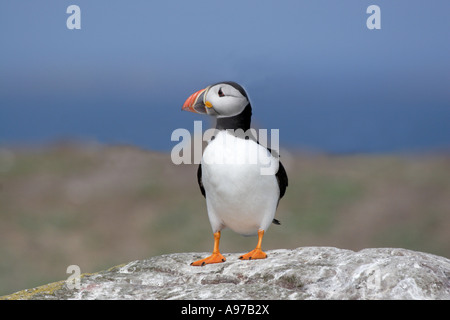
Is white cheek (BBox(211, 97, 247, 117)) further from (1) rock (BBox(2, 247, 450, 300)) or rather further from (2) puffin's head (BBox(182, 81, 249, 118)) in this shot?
(1) rock (BBox(2, 247, 450, 300))

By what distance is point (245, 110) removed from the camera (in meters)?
6.89

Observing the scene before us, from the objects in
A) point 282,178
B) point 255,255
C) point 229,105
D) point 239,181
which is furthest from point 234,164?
point 255,255

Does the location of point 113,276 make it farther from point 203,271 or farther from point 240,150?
point 240,150

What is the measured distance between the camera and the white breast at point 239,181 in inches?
267

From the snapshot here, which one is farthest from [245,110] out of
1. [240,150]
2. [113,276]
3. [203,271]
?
[113,276]

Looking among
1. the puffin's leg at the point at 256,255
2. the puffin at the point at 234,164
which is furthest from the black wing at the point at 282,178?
the puffin's leg at the point at 256,255

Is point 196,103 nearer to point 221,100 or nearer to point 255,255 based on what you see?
point 221,100

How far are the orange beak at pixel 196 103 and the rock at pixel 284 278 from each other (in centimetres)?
176

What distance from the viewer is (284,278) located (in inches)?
241

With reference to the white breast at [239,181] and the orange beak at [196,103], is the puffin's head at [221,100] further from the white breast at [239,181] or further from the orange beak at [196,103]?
the white breast at [239,181]

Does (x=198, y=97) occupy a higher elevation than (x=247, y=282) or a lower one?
higher

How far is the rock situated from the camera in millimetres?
5715
